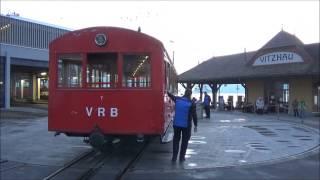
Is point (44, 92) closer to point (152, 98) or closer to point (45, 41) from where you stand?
A: point (45, 41)

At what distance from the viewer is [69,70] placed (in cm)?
1232

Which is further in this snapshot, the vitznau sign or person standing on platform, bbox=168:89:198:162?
the vitznau sign

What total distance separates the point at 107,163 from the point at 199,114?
738 inches

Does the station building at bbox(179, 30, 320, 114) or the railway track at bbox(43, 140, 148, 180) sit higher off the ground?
the station building at bbox(179, 30, 320, 114)

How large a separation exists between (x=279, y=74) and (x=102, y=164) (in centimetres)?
2528

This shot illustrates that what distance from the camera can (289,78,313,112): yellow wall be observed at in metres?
35.9

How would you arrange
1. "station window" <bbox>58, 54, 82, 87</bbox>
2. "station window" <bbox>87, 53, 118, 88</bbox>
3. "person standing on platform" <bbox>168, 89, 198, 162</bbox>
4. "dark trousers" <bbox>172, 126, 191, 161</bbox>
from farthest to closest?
"dark trousers" <bbox>172, 126, 191, 161</bbox> → "person standing on platform" <bbox>168, 89, 198, 162</bbox> → "station window" <bbox>58, 54, 82, 87</bbox> → "station window" <bbox>87, 53, 118, 88</bbox>

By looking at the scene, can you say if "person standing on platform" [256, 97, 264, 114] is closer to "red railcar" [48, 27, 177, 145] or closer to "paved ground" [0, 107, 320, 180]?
"paved ground" [0, 107, 320, 180]

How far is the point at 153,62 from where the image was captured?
467 inches

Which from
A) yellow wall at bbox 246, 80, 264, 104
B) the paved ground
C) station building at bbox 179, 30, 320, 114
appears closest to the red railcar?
the paved ground

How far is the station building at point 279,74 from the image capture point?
3569cm

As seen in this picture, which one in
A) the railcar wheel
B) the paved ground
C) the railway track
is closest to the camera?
the railway track

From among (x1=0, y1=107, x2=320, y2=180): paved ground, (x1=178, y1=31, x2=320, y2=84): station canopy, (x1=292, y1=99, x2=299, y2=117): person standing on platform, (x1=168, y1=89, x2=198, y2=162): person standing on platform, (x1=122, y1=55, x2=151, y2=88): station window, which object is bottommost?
(x1=0, y1=107, x2=320, y2=180): paved ground

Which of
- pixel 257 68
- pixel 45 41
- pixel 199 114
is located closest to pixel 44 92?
pixel 45 41
